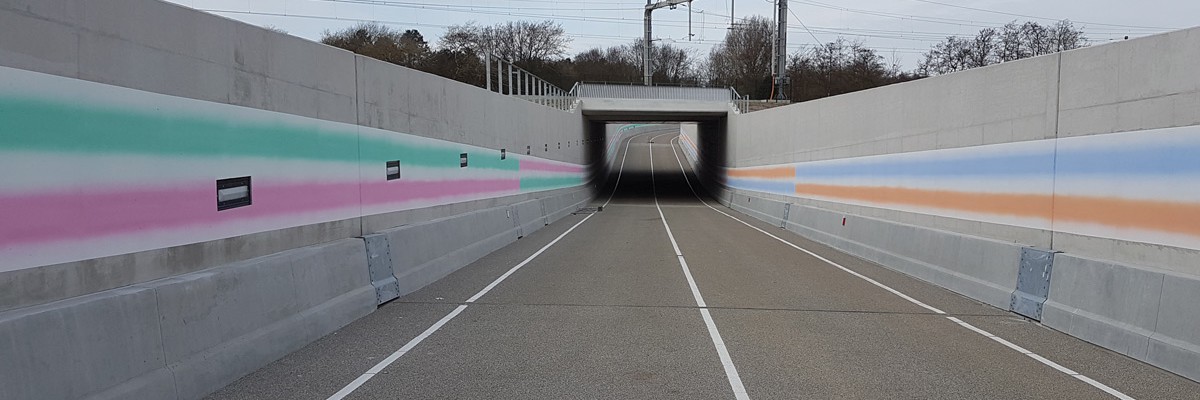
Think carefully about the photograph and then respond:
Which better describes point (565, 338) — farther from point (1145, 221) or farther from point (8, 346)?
point (1145, 221)

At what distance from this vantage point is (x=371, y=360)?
269 inches

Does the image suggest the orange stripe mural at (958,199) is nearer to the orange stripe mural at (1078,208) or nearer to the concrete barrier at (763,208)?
the orange stripe mural at (1078,208)

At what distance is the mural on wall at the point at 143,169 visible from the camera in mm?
4918

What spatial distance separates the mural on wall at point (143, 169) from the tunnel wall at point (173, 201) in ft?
0.05

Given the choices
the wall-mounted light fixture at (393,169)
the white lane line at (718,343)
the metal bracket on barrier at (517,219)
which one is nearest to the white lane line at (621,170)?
the metal bracket on barrier at (517,219)

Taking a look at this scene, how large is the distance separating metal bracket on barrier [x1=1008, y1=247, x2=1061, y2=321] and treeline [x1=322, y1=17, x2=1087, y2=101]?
1648 inches

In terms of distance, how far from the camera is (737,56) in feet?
271

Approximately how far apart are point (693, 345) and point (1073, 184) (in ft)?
17.9

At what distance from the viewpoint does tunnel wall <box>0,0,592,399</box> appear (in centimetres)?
484

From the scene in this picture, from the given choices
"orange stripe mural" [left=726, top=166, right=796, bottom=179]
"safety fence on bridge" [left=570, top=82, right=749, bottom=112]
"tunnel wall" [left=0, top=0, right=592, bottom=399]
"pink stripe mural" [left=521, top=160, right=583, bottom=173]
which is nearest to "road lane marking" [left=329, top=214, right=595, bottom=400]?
"tunnel wall" [left=0, top=0, right=592, bottom=399]

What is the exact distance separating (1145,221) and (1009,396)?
3.65 meters

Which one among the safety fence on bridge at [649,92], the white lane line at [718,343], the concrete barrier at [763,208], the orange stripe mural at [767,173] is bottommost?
the concrete barrier at [763,208]

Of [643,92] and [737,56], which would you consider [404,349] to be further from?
[737,56]

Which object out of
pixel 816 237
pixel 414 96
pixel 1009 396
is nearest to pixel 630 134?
pixel 816 237
